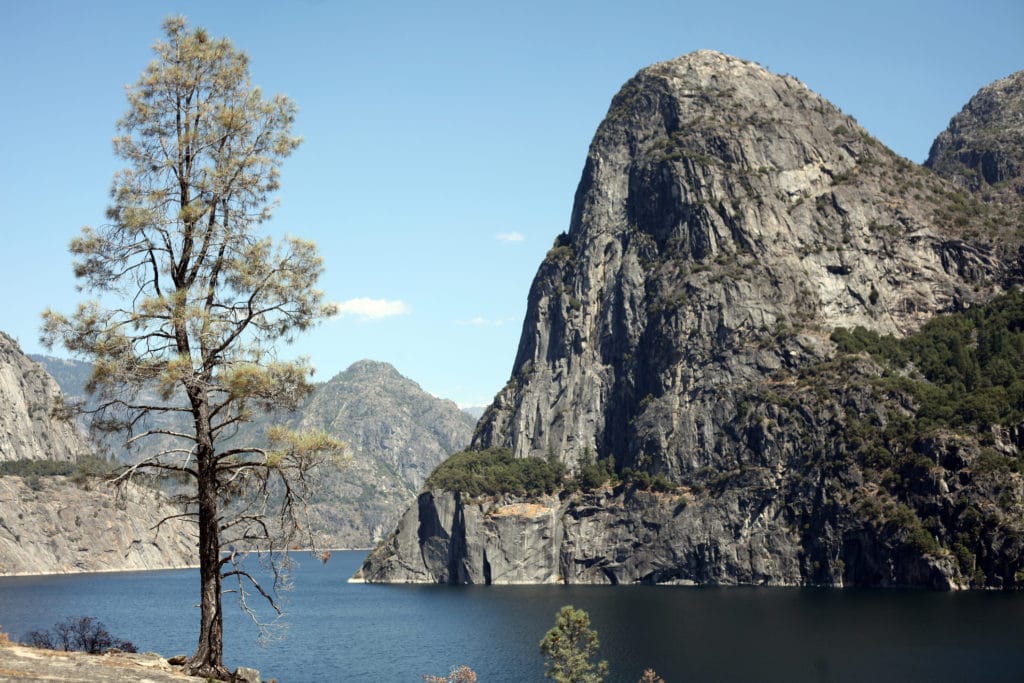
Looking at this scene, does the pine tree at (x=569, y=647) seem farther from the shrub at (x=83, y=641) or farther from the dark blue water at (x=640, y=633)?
the shrub at (x=83, y=641)

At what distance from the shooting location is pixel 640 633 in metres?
116

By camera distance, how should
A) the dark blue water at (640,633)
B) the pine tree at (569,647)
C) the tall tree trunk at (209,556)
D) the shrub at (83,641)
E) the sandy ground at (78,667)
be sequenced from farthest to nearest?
the dark blue water at (640,633), the pine tree at (569,647), the shrub at (83,641), the tall tree trunk at (209,556), the sandy ground at (78,667)

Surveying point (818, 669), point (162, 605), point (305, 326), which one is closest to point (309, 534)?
point (305, 326)

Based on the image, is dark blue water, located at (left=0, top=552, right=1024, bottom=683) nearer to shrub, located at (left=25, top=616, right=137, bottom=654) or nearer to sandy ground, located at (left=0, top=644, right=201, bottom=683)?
shrub, located at (left=25, top=616, right=137, bottom=654)

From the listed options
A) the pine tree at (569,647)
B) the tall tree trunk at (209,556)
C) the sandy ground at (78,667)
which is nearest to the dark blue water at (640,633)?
the pine tree at (569,647)

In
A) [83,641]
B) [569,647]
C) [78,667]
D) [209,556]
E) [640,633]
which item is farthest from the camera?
[640,633]

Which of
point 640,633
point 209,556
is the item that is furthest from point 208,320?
point 640,633

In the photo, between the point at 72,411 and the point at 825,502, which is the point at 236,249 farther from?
the point at 825,502

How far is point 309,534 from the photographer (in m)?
23.5

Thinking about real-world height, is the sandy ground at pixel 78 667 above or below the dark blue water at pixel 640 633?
above

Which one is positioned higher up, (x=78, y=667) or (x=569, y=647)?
(x=78, y=667)

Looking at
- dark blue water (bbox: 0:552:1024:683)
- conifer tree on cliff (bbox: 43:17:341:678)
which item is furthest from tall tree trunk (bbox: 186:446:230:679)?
dark blue water (bbox: 0:552:1024:683)

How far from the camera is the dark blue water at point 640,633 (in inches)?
3666

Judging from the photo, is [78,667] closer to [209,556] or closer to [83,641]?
[209,556]
